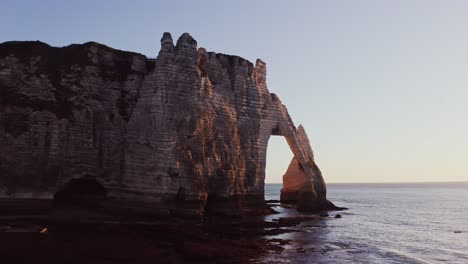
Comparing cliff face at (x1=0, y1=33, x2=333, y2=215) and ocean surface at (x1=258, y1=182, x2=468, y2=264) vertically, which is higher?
cliff face at (x1=0, y1=33, x2=333, y2=215)

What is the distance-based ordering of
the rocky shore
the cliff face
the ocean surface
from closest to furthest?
the rocky shore
the ocean surface
the cliff face

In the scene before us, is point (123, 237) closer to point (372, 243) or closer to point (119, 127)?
point (119, 127)

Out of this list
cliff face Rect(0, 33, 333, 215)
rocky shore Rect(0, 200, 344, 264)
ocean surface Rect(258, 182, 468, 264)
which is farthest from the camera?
cliff face Rect(0, 33, 333, 215)

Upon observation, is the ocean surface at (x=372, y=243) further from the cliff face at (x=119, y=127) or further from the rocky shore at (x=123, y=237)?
the cliff face at (x=119, y=127)

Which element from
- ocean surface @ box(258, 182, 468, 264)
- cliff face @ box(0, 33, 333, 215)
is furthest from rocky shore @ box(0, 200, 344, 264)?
cliff face @ box(0, 33, 333, 215)

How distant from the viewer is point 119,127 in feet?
130

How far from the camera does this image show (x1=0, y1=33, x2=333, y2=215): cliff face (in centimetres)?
3588

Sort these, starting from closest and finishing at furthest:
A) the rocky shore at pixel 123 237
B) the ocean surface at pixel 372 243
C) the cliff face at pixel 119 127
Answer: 1. the rocky shore at pixel 123 237
2. the ocean surface at pixel 372 243
3. the cliff face at pixel 119 127

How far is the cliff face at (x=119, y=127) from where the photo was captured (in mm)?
35875

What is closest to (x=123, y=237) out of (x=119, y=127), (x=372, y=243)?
(x=119, y=127)

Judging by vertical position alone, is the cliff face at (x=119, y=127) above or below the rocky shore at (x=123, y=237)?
above

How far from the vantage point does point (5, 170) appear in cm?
3428

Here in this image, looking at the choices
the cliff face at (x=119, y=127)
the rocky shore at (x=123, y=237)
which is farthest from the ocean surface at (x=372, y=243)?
the cliff face at (x=119, y=127)

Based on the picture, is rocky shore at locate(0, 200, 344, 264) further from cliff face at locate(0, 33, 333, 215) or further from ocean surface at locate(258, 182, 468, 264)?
cliff face at locate(0, 33, 333, 215)
